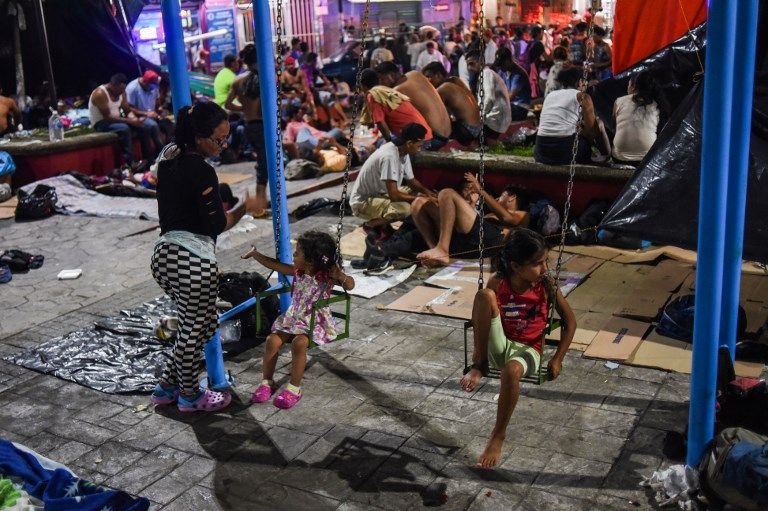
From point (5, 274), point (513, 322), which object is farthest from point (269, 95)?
point (5, 274)

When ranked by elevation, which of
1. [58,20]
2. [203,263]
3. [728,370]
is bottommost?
[728,370]

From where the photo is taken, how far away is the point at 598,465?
4.64 metres

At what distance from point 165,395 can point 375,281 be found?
9.18 feet

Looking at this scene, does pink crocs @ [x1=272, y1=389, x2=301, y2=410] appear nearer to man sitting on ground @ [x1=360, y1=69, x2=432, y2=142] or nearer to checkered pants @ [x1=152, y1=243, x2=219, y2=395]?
checkered pants @ [x1=152, y1=243, x2=219, y2=395]

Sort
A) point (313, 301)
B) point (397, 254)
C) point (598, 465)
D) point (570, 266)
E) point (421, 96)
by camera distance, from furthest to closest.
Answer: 1. point (421, 96)
2. point (397, 254)
3. point (570, 266)
4. point (313, 301)
5. point (598, 465)

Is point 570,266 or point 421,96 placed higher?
point 421,96

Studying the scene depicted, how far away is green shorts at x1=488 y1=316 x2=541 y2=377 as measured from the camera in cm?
457

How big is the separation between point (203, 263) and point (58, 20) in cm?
1229

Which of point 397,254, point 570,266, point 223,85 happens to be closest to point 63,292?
point 397,254

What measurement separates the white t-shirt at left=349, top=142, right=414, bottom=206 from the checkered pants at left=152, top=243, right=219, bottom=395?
360 cm

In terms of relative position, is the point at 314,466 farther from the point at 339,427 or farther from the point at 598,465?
the point at 598,465

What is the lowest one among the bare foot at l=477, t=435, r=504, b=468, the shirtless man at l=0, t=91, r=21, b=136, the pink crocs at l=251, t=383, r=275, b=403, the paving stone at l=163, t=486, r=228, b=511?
the paving stone at l=163, t=486, r=228, b=511

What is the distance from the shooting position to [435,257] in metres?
8.33

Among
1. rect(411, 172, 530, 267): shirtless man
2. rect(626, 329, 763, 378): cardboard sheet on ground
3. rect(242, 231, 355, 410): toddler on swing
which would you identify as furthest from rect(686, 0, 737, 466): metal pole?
rect(411, 172, 530, 267): shirtless man
